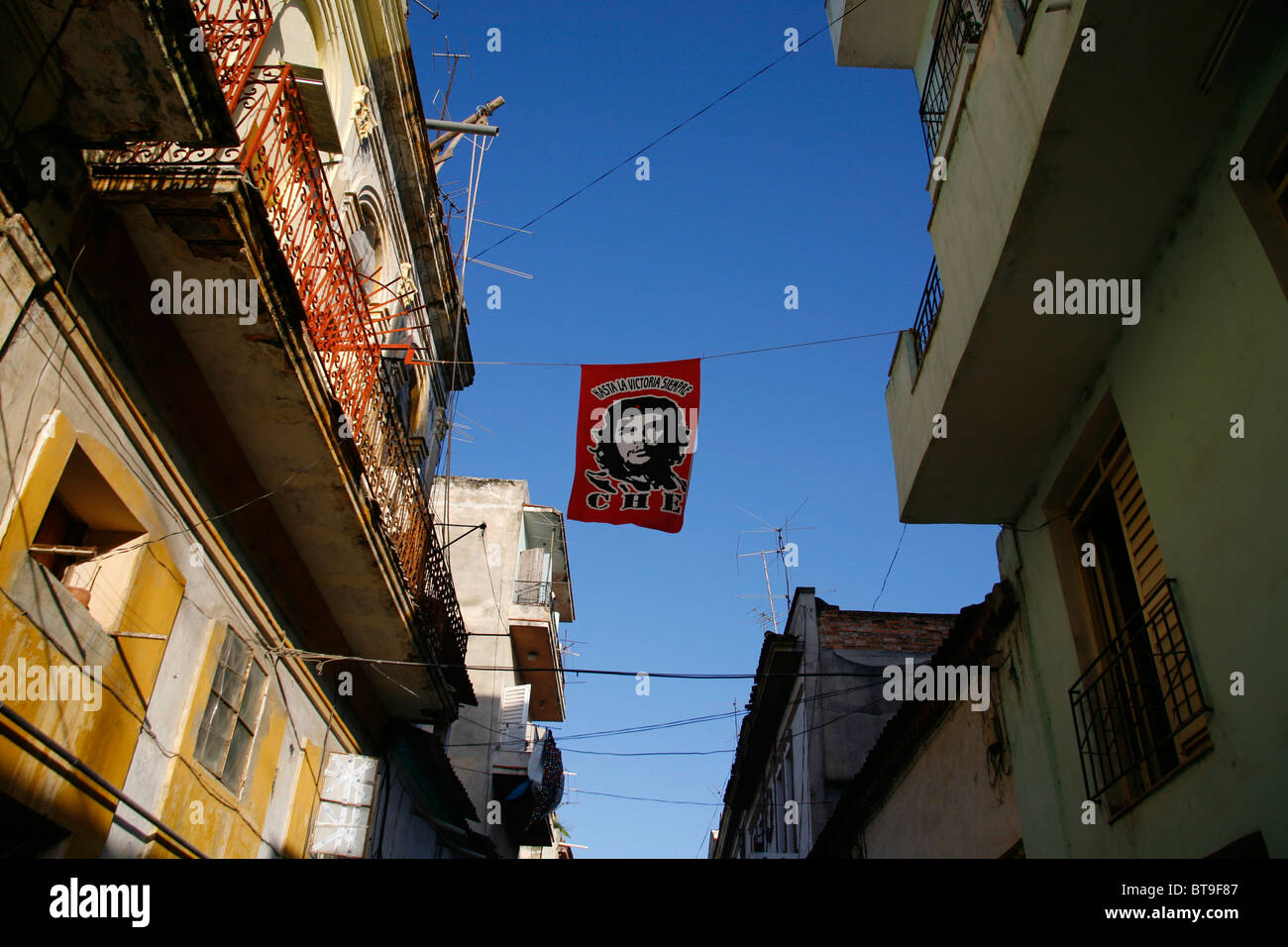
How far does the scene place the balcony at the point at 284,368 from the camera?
580 cm

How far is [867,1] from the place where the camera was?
10.2m

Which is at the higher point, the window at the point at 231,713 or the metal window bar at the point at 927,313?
the metal window bar at the point at 927,313

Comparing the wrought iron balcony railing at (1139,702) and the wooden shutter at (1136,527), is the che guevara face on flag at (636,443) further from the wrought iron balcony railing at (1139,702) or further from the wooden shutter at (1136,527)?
the wrought iron balcony railing at (1139,702)

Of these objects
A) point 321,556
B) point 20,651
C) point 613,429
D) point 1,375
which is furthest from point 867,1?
point 20,651

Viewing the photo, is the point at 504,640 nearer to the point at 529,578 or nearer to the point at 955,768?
the point at 529,578

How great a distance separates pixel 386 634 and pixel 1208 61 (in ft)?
28.0

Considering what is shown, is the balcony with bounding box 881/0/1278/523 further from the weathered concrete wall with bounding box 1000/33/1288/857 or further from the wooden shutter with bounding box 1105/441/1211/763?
the wooden shutter with bounding box 1105/441/1211/763

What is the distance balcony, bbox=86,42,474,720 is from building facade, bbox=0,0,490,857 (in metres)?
0.02

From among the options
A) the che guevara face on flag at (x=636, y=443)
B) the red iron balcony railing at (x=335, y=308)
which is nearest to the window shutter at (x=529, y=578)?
the red iron balcony railing at (x=335, y=308)

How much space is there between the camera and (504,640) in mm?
24281

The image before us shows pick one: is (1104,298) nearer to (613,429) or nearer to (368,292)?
(613,429)

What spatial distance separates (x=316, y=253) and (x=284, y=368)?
138 cm

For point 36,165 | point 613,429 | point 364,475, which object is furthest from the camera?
point 613,429

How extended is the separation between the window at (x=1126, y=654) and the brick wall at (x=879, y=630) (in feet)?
39.4
